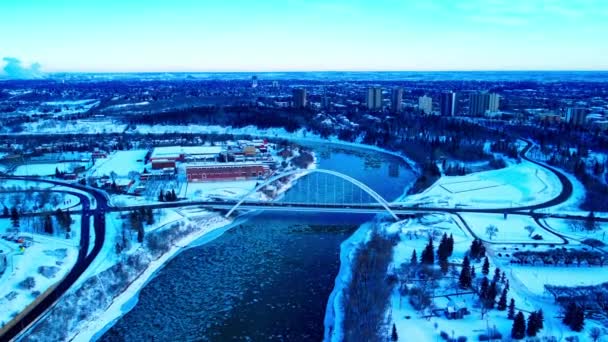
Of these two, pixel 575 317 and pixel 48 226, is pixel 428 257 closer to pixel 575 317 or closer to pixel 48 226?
pixel 575 317

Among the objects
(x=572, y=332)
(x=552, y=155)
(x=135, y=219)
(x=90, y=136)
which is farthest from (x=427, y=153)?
(x=90, y=136)

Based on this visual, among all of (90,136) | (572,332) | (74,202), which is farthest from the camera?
(90,136)

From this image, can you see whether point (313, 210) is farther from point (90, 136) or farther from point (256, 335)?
point (90, 136)

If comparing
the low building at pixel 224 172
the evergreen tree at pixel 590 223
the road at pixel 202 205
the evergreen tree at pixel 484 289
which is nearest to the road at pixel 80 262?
the road at pixel 202 205

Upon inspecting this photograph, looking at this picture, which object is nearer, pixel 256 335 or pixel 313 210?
pixel 256 335

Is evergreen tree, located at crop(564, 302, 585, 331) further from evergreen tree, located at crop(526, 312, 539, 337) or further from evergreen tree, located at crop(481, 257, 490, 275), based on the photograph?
evergreen tree, located at crop(481, 257, 490, 275)

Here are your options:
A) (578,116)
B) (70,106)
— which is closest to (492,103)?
(578,116)
